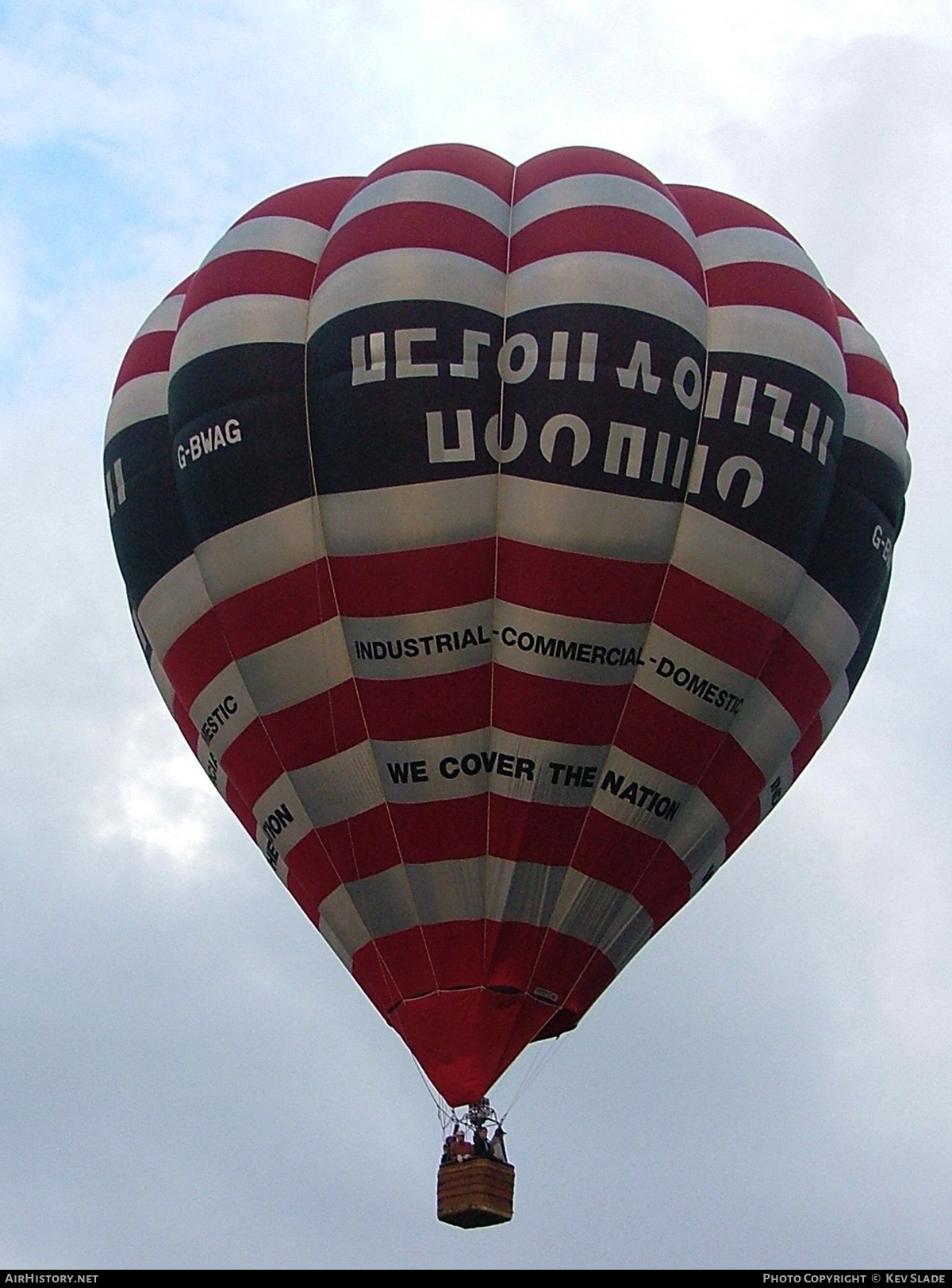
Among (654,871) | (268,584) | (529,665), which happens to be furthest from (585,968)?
(268,584)

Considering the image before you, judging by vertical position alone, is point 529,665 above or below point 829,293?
below

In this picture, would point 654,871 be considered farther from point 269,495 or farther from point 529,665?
point 269,495

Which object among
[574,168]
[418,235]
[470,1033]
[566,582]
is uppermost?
[574,168]

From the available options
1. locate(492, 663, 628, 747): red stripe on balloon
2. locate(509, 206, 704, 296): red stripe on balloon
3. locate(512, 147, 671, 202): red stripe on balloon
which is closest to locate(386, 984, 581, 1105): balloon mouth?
locate(492, 663, 628, 747): red stripe on balloon

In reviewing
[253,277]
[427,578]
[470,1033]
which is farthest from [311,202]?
[470,1033]

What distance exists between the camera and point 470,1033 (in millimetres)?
17844

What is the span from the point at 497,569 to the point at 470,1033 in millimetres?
3243

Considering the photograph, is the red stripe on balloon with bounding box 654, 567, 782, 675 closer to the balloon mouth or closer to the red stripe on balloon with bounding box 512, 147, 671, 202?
the balloon mouth

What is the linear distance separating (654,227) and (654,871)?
15.3 ft

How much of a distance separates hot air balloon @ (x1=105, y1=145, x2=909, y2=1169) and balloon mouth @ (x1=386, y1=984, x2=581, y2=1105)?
0.08 ft

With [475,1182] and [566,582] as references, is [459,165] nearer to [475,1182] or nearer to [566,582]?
[566,582]

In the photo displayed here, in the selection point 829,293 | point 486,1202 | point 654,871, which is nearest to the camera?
point 486,1202

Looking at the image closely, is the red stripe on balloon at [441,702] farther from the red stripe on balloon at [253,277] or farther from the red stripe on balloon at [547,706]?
the red stripe on balloon at [253,277]

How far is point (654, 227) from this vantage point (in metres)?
18.7
